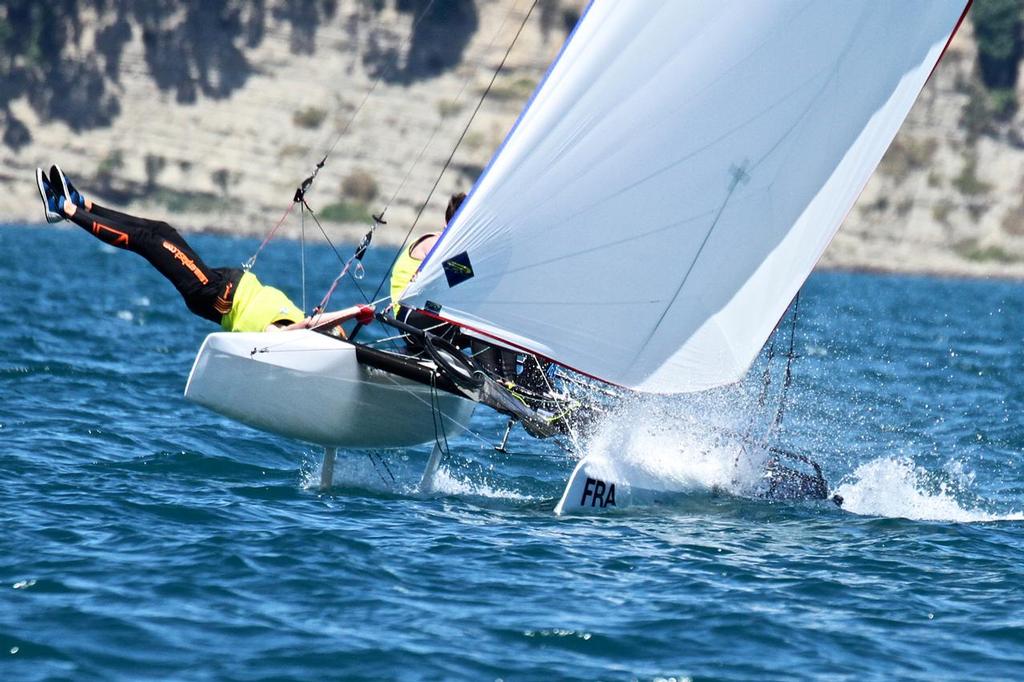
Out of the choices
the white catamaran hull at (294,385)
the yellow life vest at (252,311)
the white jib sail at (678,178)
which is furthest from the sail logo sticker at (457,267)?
the yellow life vest at (252,311)

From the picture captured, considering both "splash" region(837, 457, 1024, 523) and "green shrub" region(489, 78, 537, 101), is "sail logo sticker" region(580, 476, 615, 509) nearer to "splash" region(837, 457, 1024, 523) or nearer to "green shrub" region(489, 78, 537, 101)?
"splash" region(837, 457, 1024, 523)

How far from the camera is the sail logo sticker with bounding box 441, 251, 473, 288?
28.3ft

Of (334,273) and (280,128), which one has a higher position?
(280,128)

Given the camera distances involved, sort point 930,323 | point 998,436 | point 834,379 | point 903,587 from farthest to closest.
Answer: point 930,323
point 834,379
point 998,436
point 903,587

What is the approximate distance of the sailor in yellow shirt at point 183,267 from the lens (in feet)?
30.4

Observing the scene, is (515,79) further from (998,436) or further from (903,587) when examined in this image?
(903,587)

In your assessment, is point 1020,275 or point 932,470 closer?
point 932,470

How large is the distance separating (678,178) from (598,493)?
1988mm

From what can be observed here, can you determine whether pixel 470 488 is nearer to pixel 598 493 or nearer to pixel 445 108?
pixel 598 493

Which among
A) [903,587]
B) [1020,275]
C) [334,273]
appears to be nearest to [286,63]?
[334,273]

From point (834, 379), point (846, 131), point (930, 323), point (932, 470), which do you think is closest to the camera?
point (846, 131)

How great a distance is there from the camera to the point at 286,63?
59.2 metres

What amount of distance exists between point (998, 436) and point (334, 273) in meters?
26.1

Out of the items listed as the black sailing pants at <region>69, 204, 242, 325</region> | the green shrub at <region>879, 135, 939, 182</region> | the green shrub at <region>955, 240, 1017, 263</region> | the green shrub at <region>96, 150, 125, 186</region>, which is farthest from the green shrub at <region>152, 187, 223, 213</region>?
the black sailing pants at <region>69, 204, 242, 325</region>
